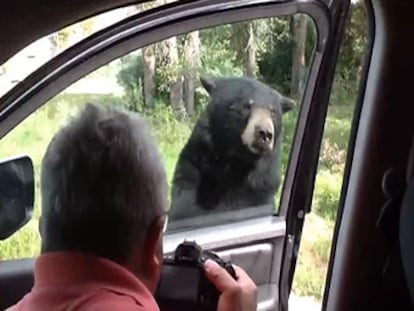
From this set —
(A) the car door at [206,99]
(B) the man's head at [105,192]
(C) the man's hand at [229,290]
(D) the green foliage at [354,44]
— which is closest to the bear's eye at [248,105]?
(A) the car door at [206,99]

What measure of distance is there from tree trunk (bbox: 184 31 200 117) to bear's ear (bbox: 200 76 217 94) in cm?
3

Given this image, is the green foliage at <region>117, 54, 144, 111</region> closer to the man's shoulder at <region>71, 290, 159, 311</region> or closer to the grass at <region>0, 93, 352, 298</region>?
the grass at <region>0, 93, 352, 298</region>

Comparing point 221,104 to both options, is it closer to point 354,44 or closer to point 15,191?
point 354,44

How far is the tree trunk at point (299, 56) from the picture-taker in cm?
227

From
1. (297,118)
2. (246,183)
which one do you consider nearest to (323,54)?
(297,118)

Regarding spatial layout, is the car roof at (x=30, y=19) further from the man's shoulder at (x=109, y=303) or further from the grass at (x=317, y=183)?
the grass at (x=317, y=183)

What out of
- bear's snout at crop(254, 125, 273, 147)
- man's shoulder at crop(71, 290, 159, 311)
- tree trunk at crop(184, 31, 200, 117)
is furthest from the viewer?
bear's snout at crop(254, 125, 273, 147)

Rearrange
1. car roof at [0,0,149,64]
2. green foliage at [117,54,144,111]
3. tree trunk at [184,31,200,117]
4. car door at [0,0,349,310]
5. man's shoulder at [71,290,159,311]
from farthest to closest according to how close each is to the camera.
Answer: tree trunk at [184,31,200,117], green foliage at [117,54,144,111], car door at [0,0,349,310], man's shoulder at [71,290,159,311], car roof at [0,0,149,64]

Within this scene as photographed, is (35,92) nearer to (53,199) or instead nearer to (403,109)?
(53,199)

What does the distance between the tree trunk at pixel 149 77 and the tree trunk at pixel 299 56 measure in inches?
15.8

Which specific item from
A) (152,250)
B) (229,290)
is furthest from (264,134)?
(152,250)

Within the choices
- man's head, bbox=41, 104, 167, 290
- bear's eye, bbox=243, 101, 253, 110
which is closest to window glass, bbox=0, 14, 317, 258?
bear's eye, bbox=243, 101, 253, 110

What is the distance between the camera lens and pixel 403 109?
2.27 m

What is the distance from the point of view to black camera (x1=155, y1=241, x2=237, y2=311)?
1798mm
